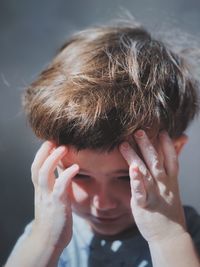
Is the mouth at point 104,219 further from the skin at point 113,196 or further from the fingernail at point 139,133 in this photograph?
the fingernail at point 139,133

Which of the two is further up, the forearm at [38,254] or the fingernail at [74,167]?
the fingernail at [74,167]

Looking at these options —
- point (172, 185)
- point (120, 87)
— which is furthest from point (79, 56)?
point (172, 185)

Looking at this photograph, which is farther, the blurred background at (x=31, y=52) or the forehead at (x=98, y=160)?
the blurred background at (x=31, y=52)

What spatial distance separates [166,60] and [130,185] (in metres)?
0.18

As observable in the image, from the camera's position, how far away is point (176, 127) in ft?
2.30

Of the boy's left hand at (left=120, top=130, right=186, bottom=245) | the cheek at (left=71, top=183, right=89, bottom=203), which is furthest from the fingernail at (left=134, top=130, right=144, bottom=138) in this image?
the cheek at (left=71, top=183, right=89, bottom=203)

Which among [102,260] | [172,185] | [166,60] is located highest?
[166,60]

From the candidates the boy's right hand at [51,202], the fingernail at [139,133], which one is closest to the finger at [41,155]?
the boy's right hand at [51,202]

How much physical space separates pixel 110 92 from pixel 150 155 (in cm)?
9

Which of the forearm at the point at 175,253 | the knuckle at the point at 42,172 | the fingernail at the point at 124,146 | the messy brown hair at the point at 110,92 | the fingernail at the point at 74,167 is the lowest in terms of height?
the forearm at the point at 175,253

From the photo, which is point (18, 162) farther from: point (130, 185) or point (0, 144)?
point (130, 185)

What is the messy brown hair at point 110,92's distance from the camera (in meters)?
0.61

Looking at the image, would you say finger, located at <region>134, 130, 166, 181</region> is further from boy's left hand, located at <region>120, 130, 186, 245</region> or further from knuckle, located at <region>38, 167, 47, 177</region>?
knuckle, located at <region>38, 167, 47, 177</region>

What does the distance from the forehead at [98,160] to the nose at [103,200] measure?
0.11 feet
